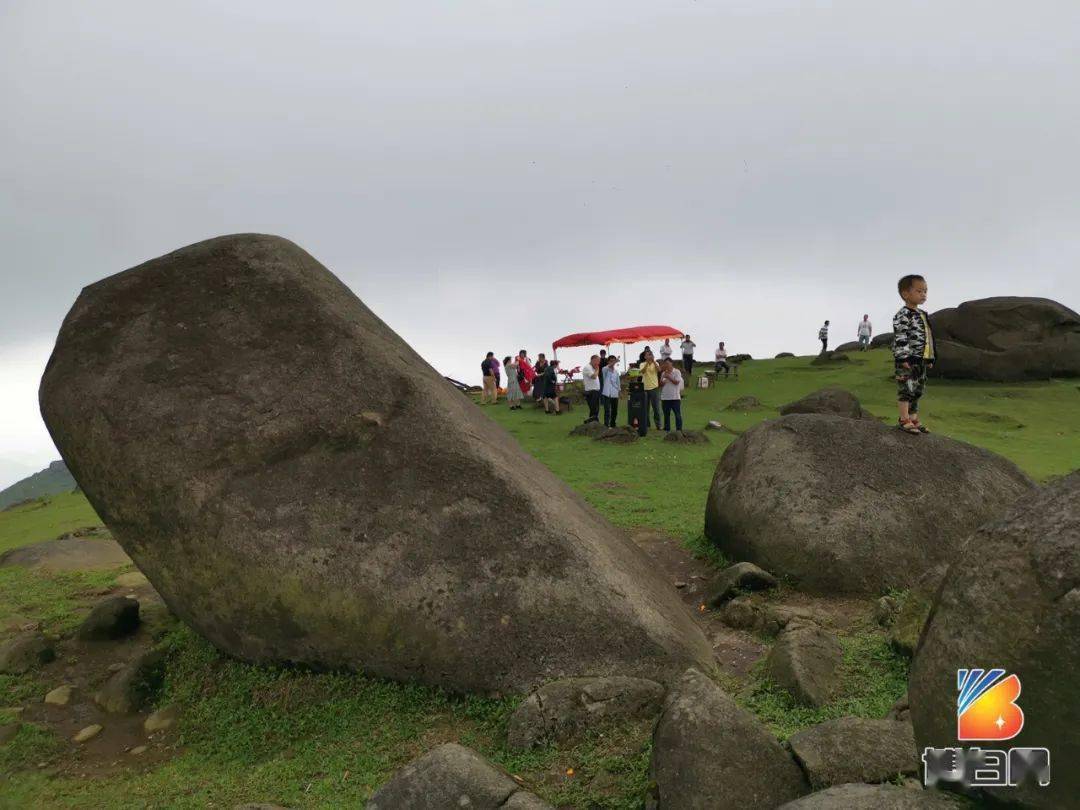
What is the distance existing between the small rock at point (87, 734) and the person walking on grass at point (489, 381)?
79.9 ft

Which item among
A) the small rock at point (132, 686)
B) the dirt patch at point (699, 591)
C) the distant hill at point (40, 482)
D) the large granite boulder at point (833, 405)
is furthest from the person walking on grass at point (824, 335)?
the distant hill at point (40, 482)

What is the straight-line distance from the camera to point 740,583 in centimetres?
821

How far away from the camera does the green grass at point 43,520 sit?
14.4m

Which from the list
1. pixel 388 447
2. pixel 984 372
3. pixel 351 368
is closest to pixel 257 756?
pixel 388 447

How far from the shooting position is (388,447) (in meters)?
6.84

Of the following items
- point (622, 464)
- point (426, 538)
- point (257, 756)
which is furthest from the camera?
point (622, 464)

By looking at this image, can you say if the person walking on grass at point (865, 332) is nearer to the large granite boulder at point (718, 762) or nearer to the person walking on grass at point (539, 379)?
the person walking on grass at point (539, 379)

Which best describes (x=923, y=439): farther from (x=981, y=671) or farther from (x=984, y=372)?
(x=984, y=372)

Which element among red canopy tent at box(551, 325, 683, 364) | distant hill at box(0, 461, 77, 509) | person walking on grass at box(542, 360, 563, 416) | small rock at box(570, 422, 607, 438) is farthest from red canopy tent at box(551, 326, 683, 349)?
distant hill at box(0, 461, 77, 509)

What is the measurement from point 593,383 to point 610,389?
34.1 inches

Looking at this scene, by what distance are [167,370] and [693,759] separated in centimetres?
522

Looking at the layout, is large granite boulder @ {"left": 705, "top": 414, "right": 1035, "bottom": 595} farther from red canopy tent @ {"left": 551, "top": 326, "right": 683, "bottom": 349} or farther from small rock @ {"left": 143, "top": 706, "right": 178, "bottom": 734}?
red canopy tent @ {"left": 551, "top": 326, "right": 683, "bottom": 349}

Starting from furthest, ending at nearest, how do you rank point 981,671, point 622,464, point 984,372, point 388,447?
point 984,372
point 622,464
point 388,447
point 981,671

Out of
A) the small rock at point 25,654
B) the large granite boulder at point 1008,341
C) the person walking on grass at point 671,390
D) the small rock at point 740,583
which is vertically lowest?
the small rock at point 25,654
